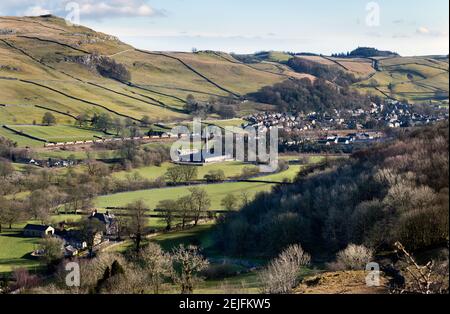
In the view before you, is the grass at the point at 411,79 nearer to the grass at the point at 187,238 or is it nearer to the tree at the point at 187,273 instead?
the grass at the point at 187,238

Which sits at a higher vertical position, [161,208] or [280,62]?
[280,62]

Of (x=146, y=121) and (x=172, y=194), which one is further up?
(x=146, y=121)

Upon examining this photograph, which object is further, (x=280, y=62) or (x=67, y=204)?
(x=280, y=62)

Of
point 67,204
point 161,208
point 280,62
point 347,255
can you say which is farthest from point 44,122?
point 280,62

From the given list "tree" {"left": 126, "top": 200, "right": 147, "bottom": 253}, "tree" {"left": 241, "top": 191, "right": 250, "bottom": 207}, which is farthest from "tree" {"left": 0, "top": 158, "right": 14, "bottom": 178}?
"tree" {"left": 241, "top": 191, "right": 250, "bottom": 207}

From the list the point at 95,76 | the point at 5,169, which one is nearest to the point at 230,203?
the point at 5,169

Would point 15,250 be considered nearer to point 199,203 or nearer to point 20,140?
point 199,203
